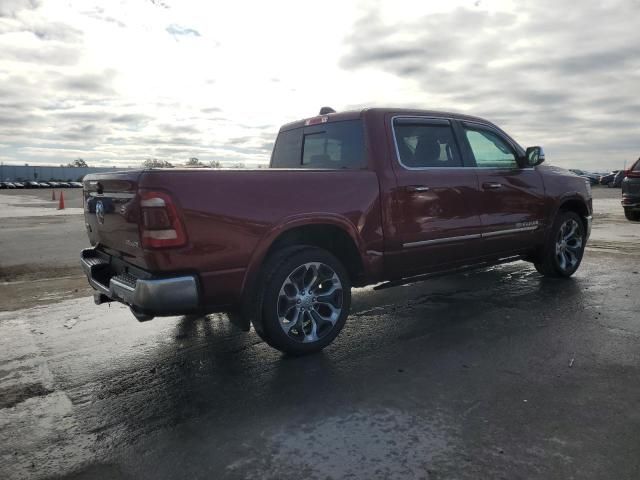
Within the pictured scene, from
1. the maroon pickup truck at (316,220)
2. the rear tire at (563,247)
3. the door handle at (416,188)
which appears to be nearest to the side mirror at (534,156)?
the maroon pickup truck at (316,220)

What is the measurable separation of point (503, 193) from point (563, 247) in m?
1.63

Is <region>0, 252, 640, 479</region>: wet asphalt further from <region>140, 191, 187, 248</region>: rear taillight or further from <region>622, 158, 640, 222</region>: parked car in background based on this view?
<region>622, 158, 640, 222</region>: parked car in background

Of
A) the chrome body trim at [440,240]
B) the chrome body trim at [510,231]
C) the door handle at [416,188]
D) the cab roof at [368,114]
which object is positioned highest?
the cab roof at [368,114]

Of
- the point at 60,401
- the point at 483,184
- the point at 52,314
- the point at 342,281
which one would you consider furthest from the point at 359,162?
the point at 52,314

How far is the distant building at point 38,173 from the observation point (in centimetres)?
7912

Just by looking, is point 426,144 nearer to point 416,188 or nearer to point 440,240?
point 416,188

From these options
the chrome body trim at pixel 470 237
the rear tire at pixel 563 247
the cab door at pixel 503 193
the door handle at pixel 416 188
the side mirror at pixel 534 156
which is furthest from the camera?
the rear tire at pixel 563 247

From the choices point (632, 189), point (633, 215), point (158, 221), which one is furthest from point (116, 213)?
point (633, 215)

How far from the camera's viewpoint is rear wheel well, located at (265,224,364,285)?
3.88 meters

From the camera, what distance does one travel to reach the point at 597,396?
3117 mm

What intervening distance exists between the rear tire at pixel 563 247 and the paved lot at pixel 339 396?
1.02 m

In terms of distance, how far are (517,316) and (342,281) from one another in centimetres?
193

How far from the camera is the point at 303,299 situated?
3.88 metres

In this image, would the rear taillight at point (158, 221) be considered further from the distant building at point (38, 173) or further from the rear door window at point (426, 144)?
the distant building at point (38, 173)
